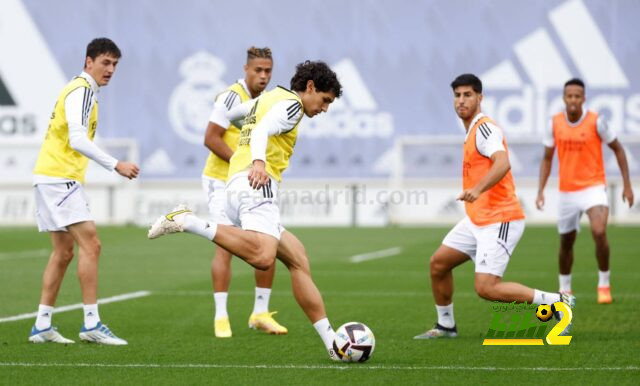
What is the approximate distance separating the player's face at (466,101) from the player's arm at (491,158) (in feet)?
0.73

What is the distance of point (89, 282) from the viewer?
9391 millimetres

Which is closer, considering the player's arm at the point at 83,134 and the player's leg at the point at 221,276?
the player's arm at the point at 83,134

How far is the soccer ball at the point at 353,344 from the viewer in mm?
8234

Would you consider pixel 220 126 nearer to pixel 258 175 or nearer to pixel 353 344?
pixel 258 175

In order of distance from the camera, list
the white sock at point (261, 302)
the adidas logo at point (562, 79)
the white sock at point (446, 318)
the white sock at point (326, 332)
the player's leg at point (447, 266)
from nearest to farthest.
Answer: the white sock at point (326, 332) → the player's leg at point (447, 266) → the white sock at point (446, 318) → the white sock at point (261, 302) → the adidas logo at point (562, 79)

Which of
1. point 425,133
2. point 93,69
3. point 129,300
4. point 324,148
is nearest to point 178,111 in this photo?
point 324,148

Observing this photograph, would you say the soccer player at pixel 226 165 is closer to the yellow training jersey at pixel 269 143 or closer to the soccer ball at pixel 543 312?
the yellow training jersey at pixel 269 143

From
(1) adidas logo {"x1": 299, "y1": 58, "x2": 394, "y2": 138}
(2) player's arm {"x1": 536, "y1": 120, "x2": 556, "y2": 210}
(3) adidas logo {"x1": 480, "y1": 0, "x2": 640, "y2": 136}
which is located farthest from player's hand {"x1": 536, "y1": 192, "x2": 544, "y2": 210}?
(1) adidas logo {"x1": 299, "y1": 58, "x2": 394, "y2": 138}

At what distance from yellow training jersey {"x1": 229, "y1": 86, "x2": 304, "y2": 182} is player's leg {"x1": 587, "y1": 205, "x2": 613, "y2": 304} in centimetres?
499

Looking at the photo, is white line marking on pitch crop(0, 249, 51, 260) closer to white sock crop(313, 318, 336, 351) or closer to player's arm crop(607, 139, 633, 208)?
player's arm crop(607, 139, 633, 208)

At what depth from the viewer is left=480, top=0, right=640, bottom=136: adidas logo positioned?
29234 mm

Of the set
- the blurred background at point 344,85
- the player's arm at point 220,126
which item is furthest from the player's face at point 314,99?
the blurred background at point 344,85

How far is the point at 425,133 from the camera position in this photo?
30.5 m

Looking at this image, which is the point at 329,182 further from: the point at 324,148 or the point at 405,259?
the point at 405,259
